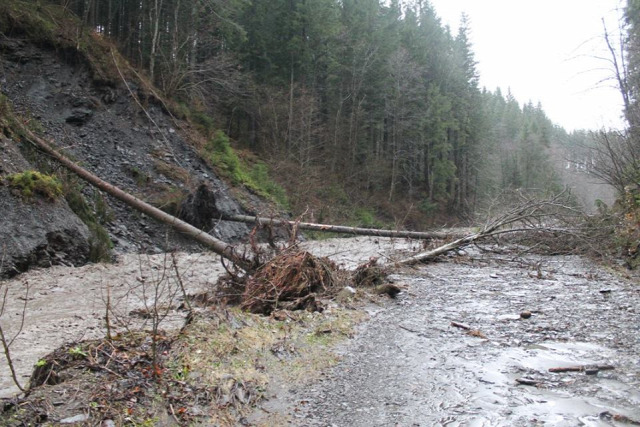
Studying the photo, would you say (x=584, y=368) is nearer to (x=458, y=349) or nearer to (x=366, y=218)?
(x=458, y=349)

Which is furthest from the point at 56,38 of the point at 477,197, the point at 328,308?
the point at 477,197

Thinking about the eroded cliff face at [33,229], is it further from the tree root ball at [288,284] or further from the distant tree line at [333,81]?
the distant tree line at [333,81]

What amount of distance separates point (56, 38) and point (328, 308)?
13864 mm

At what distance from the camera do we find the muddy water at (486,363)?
3305 millimetres

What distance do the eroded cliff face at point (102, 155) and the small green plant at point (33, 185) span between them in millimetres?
190

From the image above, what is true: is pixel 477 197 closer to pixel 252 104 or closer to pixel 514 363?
pixel 252 104

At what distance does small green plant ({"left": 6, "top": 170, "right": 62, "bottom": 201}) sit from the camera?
26.5 feet

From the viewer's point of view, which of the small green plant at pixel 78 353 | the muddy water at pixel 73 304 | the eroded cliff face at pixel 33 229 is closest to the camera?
the small green plant at pixel 78 353

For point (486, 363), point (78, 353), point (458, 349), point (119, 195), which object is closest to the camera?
point (78, 353)

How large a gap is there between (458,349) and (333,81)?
30.1m

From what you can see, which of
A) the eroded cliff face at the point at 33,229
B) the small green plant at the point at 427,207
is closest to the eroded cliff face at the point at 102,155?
the eroded cliff face at the point at 33,229

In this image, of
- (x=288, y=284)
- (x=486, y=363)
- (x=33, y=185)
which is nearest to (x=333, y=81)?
(x=33, y=185)

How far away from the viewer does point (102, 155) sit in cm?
1258

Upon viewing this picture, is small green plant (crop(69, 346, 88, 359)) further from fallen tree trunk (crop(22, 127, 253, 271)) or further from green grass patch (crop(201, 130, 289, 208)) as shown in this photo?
green grass patch (crop(201, 130, 289, 208))
